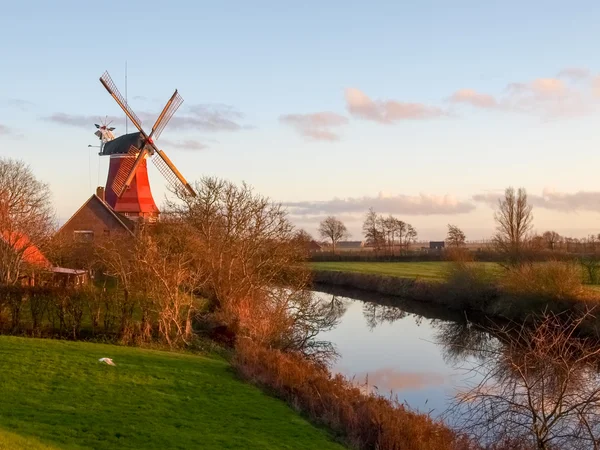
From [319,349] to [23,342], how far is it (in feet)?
36.5

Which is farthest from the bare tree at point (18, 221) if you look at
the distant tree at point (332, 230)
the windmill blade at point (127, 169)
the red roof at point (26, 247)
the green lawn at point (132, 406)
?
the distant tree at point (332, 230)

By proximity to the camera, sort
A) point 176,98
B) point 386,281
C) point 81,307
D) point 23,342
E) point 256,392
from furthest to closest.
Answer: point 176,98 < point 386,281 < point 81,307 < point 23,342 < point 256,392

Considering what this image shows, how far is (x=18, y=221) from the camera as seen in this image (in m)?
27.4

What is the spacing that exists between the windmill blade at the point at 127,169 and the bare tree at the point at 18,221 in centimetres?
1951

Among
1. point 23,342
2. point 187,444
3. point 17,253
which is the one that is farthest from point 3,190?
point 187,444

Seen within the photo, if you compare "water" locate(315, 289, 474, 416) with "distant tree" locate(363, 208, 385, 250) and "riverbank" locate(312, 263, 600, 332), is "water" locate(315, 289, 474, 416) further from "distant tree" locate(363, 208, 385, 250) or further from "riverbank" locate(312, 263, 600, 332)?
"distant tree" locate(363, 208, 385, 250)

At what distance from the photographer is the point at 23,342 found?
58.5 feet

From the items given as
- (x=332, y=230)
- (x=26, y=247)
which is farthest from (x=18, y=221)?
(x=332, y=230)

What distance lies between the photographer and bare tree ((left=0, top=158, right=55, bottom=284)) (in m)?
26.0

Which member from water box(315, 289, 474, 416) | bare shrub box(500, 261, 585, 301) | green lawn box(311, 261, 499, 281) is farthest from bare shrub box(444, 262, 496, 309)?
bare shrub box(500, 261, 585, 301)

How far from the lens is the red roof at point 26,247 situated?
86.6 feet

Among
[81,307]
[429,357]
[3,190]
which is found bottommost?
[429,357]

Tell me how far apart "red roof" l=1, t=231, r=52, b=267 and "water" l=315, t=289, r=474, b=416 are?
1293 centimetres

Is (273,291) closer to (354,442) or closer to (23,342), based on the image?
(23,342)
